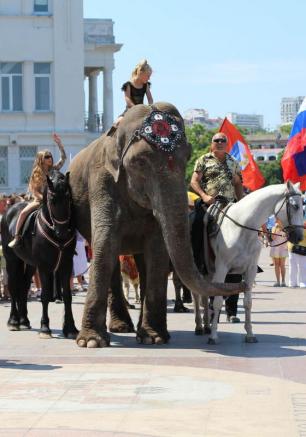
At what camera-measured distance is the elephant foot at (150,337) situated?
1509cm

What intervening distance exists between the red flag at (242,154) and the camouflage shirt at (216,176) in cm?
1318

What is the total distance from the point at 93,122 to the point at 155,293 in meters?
42.5

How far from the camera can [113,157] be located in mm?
14977

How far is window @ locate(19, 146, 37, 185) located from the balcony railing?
10.6 ft

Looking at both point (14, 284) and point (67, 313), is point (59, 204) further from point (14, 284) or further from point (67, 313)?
point (14, 284)

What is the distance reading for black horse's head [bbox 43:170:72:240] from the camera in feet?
51.9

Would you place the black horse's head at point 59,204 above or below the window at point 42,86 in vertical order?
below

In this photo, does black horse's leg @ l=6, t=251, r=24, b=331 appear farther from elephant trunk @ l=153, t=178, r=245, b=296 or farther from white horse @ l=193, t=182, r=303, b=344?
elephant trunk @ l=153, t=178, r=245, b=296

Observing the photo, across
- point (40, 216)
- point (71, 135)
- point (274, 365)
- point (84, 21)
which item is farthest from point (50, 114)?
point (274, 365)

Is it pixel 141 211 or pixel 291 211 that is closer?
pixel 141 211

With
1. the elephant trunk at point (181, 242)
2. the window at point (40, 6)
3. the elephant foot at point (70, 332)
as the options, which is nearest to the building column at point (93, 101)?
the window at point (40, 6)

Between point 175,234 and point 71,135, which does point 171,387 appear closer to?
point 175,234

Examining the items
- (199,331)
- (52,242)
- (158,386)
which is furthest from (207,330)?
(158,386)

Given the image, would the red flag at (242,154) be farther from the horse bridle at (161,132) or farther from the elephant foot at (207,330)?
the horse bridle at (161,132)
